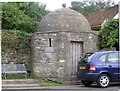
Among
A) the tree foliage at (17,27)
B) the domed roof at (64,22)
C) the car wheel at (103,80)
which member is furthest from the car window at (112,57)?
the tree foliage at (17,27)

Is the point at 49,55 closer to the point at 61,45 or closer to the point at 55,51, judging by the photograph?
Answer: the point at 55,51

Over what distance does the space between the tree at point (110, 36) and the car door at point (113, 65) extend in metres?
2.51

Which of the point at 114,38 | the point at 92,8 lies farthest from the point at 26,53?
the point at 92,8

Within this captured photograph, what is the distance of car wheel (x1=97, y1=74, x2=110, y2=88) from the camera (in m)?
10.9

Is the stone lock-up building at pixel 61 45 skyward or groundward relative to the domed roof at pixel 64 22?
groundward

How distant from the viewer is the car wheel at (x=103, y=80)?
1091cm

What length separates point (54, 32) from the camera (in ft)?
44.4

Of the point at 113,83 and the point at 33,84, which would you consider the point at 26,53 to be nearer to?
the point at 33,84

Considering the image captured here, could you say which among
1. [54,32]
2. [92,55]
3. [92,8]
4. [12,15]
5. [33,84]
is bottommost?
[33,84]

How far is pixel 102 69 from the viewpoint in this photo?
1091 centimetres

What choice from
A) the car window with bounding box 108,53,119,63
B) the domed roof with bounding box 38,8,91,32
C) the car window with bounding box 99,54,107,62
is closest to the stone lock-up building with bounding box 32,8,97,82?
the domed roof with bounding box 38,8,91,32

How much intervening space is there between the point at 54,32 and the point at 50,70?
156 cm

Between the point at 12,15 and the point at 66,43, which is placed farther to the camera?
the point at 12,15

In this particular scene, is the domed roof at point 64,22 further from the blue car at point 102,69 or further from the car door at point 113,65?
the car door at point 113,65
